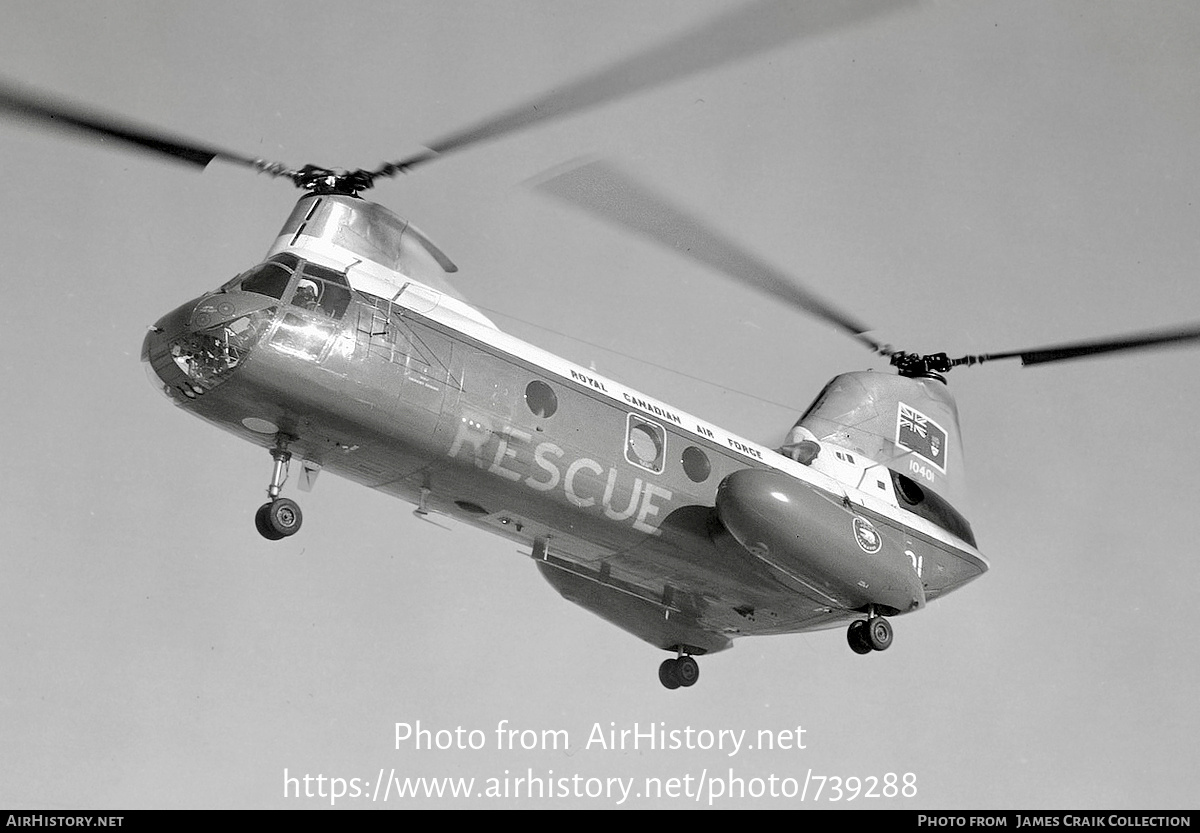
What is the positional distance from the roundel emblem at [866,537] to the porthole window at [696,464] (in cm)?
189

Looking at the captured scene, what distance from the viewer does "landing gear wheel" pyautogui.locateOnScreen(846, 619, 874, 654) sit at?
58.9ft

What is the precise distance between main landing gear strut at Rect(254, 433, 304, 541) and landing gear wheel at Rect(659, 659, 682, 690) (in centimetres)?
670

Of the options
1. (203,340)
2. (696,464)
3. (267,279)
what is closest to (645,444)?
(696,464)

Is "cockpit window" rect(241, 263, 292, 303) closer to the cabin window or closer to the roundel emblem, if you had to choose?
the cabin window

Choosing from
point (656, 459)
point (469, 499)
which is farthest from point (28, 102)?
point (656, 459)

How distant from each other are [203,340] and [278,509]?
1.90 metres

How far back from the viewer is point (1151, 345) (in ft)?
59.3

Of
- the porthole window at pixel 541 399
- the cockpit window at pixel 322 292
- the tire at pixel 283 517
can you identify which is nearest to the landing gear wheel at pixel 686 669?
the porthole window at pixel 541 399

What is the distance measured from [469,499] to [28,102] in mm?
5714

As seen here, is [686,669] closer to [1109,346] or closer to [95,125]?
[1109,346]

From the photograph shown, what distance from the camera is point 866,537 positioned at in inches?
697

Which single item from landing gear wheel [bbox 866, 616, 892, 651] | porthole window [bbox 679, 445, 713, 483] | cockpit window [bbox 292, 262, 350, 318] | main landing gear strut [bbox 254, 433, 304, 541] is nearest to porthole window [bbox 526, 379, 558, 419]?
porthole window [bbox 679, 445, 713, 483]
